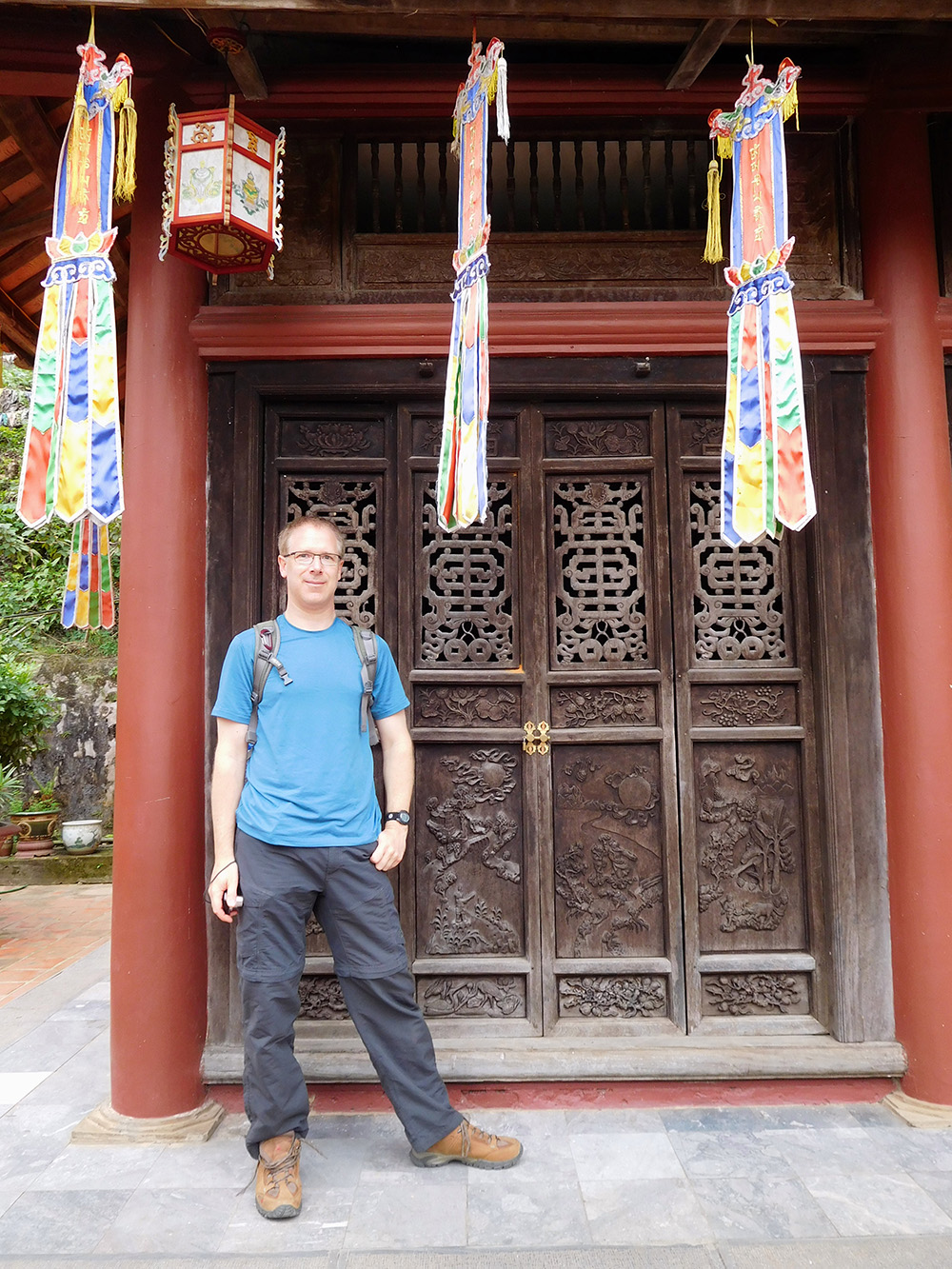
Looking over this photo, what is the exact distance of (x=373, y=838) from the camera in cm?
304

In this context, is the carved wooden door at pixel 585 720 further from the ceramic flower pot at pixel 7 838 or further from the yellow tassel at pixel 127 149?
the ceramic flower pot at pixel 7 838

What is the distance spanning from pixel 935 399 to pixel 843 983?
94.9 inches

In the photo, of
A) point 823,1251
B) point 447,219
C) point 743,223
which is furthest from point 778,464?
point 823,1251

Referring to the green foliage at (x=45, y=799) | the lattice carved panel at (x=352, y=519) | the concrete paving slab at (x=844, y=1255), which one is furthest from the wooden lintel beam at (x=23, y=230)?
the green foliage at (x=45, y=799)

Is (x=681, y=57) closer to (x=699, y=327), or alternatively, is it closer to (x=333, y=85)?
(x=699, y=327)

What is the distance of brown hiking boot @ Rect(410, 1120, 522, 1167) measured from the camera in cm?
294

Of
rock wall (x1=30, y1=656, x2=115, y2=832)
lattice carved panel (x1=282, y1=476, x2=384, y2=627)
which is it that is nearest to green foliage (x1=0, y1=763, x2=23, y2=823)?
rock wall (x1=30, y1=656, x2=115, y2=832)

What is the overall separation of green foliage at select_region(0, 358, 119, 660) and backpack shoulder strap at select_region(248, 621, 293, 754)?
897cm

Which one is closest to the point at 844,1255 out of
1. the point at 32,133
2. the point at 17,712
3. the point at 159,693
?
the point at 159,693

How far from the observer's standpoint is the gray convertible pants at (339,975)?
9.35ft

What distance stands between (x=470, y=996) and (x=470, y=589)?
5.62 feet

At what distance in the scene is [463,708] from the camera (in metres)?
3.73

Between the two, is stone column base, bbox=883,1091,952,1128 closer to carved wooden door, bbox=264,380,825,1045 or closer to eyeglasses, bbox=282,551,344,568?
carved wooden door, bbox=264,380,825,1045

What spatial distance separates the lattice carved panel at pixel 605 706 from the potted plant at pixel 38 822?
737 cm
